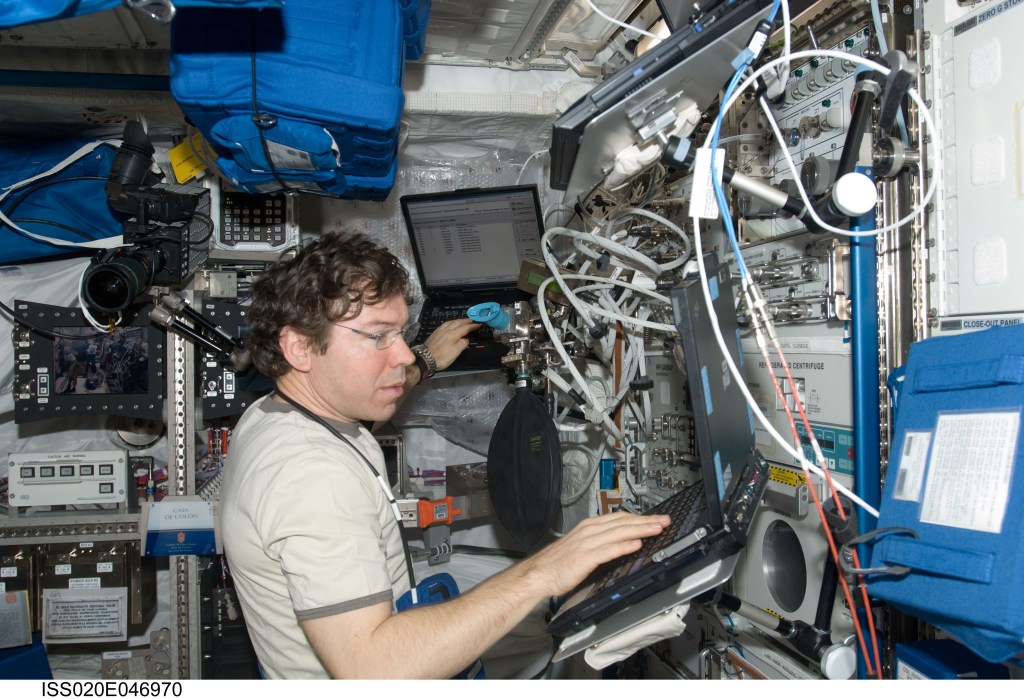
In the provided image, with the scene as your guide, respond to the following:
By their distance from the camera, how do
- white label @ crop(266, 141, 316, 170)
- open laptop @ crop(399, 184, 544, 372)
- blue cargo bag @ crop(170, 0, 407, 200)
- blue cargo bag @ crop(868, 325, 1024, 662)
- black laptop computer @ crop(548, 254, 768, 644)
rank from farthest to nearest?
open laptop @ crop(399, 184, 544, 372) → white label @ crop(266, 141, 316, 170) → blue cargo bag @ crop(170, 0, 407, 200) → black laptop computer @ crop(548, 254, 768, 644) → blue cargo bag @ crop(868, 325, 1024, 662)

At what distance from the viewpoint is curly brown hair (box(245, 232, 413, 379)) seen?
1614mm

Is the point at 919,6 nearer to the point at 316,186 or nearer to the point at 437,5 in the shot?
the point at 437,5

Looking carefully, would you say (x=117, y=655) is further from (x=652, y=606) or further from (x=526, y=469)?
(x=652, y=606)

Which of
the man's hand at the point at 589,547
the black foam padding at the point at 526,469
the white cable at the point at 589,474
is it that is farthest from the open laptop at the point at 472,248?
the man's hand at the point at 589,547

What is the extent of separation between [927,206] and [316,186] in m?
1.77

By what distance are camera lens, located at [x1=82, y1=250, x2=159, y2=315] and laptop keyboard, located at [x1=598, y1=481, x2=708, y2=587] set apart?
191 centimetres

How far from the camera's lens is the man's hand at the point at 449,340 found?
249 centimetres

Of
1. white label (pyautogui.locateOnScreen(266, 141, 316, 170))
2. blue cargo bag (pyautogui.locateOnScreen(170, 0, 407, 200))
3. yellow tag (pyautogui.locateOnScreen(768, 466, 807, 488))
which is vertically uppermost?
blue cargo bag (pyautogui.locateOnScreen(170, 0, 407, 200))

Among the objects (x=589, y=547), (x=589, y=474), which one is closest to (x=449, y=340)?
(x=589, y=474)

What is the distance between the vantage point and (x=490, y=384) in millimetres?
3119

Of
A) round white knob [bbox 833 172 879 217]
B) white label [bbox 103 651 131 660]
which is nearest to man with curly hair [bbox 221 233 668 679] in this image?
round white knob [bbox 833 172 879 217]

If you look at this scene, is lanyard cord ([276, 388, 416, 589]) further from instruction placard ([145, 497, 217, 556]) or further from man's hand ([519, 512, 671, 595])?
instruction placard ([145, 497, 217, 556])

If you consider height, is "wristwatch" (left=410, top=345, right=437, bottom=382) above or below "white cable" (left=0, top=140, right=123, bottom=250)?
below

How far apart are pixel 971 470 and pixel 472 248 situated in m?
2.12
